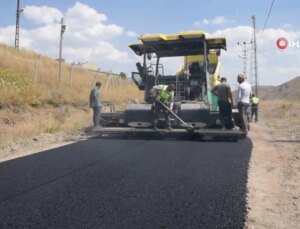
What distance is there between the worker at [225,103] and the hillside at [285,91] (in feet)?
244

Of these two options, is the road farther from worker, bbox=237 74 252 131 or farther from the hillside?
the hillside

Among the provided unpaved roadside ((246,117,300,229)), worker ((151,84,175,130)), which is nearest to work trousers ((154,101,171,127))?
worker ((151,84,175,130))

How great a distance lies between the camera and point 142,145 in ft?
31.1

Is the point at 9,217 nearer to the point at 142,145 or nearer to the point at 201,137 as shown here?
the point at 142,145

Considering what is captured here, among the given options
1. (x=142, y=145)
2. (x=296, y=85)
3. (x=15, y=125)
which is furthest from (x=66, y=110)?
(x=296, y=85)

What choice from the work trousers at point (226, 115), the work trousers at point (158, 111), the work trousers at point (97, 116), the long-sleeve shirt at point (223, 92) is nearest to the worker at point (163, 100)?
the work trousers at point (158, 111)

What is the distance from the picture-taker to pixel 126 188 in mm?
5551

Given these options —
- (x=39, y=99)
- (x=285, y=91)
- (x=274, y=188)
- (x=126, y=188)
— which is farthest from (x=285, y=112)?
(x=285, y=91)

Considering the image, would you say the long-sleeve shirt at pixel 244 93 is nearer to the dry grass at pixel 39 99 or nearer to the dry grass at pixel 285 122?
the dry grass at pixel 285 122

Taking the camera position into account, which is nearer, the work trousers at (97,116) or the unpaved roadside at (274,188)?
the unpaved roadside at (274,188)

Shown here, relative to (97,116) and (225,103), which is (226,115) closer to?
(225,103)

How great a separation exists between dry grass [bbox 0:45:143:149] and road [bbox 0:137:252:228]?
3.64 m

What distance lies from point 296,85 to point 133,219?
90608 mm

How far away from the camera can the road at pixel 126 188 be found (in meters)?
4.38
